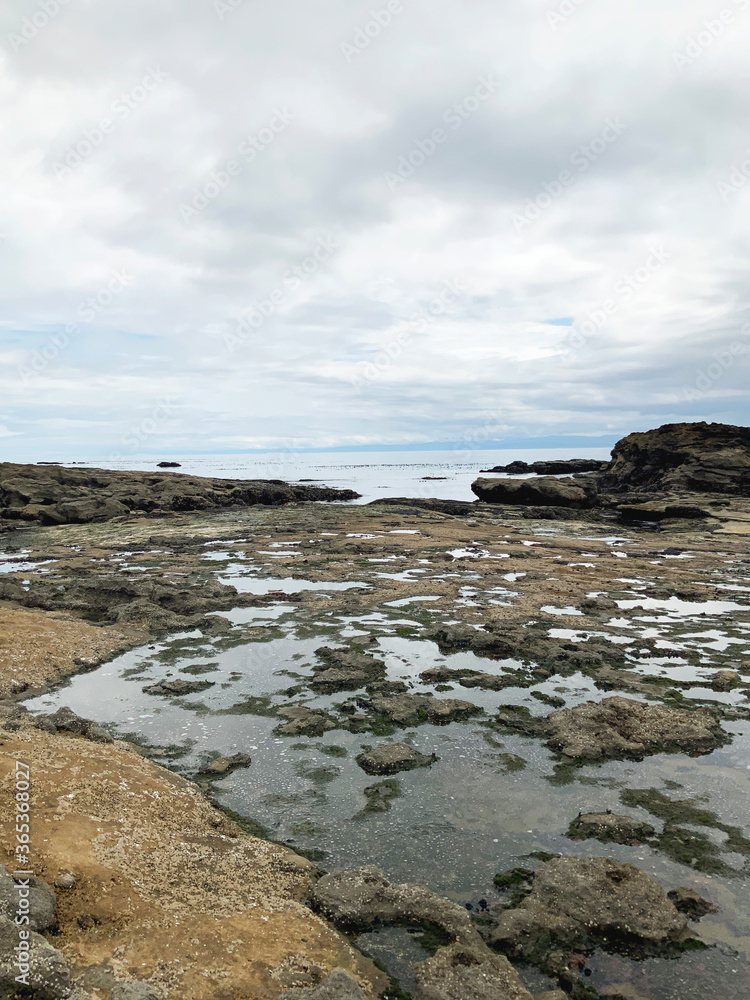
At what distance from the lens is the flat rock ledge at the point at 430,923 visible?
207 inches

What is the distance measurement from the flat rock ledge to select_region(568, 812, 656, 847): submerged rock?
2310 mm

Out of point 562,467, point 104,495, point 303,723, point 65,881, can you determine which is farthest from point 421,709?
point 562,467

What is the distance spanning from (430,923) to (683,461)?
65.3 m

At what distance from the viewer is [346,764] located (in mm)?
9609

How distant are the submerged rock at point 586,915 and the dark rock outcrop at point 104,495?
4689 centimetres

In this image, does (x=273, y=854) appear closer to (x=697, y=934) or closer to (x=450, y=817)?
(x=450, y=817)

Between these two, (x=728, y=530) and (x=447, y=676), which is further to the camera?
Answer: (x=728, y=530)

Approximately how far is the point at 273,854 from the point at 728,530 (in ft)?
133

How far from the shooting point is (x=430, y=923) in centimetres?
616

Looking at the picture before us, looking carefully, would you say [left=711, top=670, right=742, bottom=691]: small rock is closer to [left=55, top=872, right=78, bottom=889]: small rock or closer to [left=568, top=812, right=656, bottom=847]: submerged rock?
[left=568, top=812, right=656, bottom=847]: submerged rock

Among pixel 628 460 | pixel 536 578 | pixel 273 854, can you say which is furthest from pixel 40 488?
pixel 628 460

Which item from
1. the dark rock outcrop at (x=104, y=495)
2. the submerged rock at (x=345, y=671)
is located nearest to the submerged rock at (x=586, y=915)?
the submerged rock at (x=345, y=671)

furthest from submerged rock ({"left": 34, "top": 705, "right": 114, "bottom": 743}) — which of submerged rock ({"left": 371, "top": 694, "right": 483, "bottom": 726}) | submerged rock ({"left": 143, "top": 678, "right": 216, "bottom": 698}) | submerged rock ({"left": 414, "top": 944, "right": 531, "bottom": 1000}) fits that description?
submerged rock ({"left": 414, "top": 944, "right": 531, "bottom": 1000})

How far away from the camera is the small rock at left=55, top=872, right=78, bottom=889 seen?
19.5 ft
